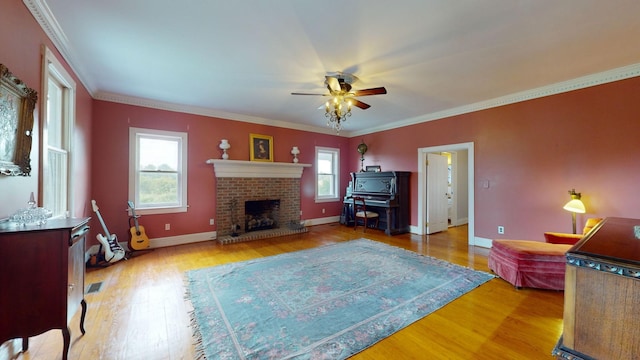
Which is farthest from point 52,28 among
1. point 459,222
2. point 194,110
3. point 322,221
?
point 459,222

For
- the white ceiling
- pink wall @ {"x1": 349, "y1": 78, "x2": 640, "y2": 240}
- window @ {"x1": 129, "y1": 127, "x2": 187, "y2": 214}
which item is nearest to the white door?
pink wall @ {"x1": 349, "y1": 78, "x2": 640, "y2": 240}

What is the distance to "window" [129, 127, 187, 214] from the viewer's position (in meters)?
4.25

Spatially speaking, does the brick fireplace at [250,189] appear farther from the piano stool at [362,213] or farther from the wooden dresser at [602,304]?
the wooden dresser at [602,304]

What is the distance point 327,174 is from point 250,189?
2307 mm

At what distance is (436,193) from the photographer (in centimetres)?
574

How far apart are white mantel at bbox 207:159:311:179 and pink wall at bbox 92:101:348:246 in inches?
8.0

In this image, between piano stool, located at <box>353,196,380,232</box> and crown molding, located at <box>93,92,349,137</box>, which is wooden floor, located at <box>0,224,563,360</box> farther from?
crown molding, located at <box>93,92,349,137</box>

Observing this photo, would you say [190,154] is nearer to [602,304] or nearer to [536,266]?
[602,304]

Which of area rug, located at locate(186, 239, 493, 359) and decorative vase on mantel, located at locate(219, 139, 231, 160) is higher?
decorative vase on mantel, located at locate(219, 139, 231, 160)

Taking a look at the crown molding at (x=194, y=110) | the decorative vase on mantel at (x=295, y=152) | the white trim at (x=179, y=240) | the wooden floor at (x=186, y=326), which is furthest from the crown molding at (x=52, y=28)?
the decorative vase on mantel at (x=295, y=152)

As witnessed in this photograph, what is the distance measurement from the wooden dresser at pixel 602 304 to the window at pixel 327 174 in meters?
5.62

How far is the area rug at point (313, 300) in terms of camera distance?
5.98 ft

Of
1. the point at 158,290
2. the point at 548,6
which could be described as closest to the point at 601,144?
the point at 548,6

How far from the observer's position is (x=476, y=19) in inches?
84.5
